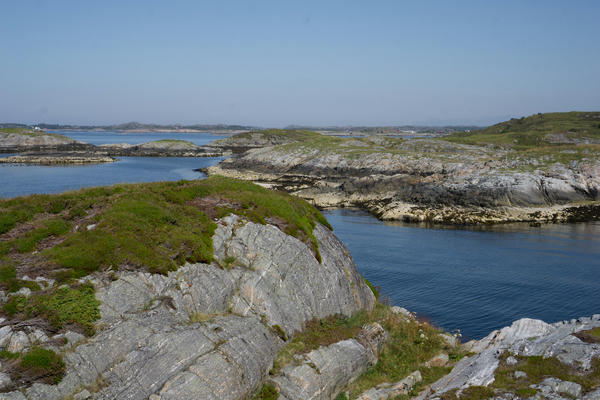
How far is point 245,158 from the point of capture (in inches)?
5212

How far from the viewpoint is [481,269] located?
4478 centimetres

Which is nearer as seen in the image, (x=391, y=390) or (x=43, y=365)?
(x=43, y=365)

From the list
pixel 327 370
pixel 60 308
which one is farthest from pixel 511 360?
pixel 60 308

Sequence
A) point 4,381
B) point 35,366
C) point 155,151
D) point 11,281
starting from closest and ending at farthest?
point 4,381 < point 35,366 < point 11,281 < point 155,151

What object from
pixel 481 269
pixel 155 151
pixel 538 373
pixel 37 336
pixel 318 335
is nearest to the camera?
pixel 37 336

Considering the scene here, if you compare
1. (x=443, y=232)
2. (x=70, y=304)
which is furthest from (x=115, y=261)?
(x=443, y=232)

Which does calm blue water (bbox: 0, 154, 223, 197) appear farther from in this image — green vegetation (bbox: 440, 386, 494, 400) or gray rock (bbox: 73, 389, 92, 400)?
green vegetation (bbox: 440, 386, 494, 400)

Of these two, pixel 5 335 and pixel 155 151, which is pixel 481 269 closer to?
pixel 5 335

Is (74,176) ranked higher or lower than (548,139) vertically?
lower

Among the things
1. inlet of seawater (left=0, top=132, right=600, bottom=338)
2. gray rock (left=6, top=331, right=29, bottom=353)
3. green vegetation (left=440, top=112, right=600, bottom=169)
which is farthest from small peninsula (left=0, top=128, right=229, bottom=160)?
gray rock (left=6, top=331, right=29, bottom=353)

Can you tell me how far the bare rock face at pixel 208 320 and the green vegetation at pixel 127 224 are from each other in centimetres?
79

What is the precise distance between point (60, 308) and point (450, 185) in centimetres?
7450

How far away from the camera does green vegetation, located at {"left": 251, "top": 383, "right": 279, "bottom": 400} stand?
14.8m

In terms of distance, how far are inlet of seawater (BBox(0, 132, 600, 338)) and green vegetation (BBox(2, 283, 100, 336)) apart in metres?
25.6
